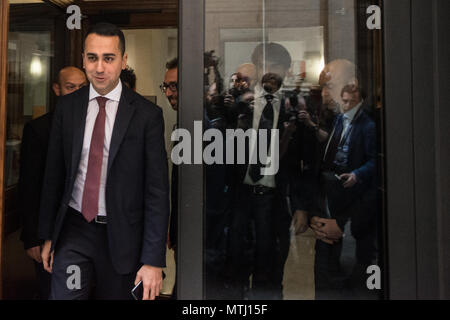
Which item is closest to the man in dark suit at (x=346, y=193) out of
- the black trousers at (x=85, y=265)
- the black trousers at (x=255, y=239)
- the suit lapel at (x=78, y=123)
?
the black trousers at (x=255, y=239)

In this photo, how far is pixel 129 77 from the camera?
238 cm

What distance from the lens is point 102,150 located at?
88.7 inches

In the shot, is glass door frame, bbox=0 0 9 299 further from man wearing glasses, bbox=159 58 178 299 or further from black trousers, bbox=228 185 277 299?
black trousers, bbox=228 185 277 299

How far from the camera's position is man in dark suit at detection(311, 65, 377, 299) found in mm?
2340

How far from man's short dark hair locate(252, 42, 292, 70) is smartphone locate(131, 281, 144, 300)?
4.06 ft

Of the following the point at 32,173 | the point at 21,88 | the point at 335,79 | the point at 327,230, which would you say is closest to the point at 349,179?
the point at 327,230

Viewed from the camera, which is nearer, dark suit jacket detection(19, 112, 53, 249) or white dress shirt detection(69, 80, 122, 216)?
white dress shirt detection(69, 80, 122, 216)

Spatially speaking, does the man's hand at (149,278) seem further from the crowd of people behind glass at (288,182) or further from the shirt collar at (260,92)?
the shirt collar at (260,92)

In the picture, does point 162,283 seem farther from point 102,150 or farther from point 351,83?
point 351,83

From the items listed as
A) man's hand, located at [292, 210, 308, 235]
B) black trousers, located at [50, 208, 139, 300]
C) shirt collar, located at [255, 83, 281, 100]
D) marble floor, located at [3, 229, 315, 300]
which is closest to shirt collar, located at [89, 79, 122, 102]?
black trousers, located at [50, 208, 139, 300]

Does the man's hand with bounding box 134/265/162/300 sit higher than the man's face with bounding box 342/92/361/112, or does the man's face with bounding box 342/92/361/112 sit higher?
the man's face with bounding box 342/92/361/112

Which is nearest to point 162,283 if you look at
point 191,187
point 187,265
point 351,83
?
point 187,265
